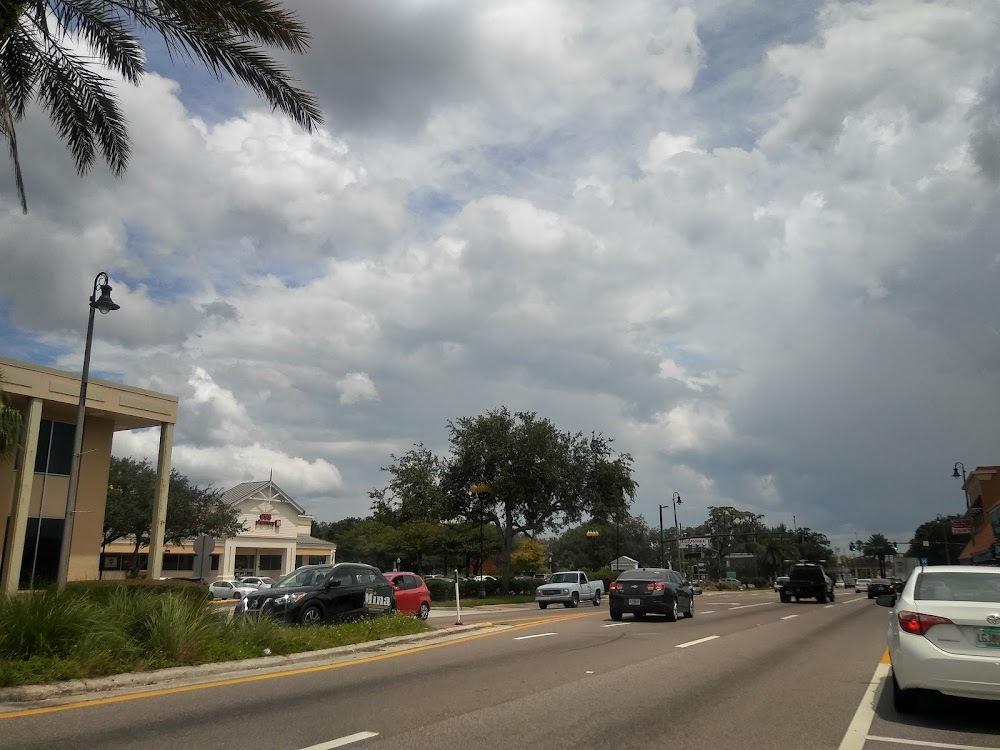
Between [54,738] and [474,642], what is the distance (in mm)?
9965

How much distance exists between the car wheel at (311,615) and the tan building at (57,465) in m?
14.8

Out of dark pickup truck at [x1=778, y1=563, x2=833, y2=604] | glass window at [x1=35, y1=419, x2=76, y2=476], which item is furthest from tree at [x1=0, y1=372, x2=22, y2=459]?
dark pickup truck at [x1=778, y1=563, x2=833, y2=604]

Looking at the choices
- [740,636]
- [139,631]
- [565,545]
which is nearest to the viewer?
[139,631]

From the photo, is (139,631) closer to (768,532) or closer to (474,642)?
(474,642)

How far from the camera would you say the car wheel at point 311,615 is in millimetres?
16156

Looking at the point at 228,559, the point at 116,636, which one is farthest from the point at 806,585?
the point at 228,559

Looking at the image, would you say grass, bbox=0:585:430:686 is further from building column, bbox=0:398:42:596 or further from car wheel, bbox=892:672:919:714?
building column, bbox=0:398:42:596

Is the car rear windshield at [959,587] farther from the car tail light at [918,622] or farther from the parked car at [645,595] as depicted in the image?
the parked car at [645,595]

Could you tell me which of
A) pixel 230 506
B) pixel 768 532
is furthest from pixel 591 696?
pixel 768 532

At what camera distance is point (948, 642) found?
764 cm

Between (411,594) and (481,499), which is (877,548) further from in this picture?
(411,594)

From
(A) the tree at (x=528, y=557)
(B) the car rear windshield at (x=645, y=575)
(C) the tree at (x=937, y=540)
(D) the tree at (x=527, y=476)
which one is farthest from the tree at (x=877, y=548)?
(B) the car rear windshield at (x=645, y=575)

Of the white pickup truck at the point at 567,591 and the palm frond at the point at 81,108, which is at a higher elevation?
the palm frond at the point at 81,108

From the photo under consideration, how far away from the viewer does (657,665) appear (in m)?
12.1
